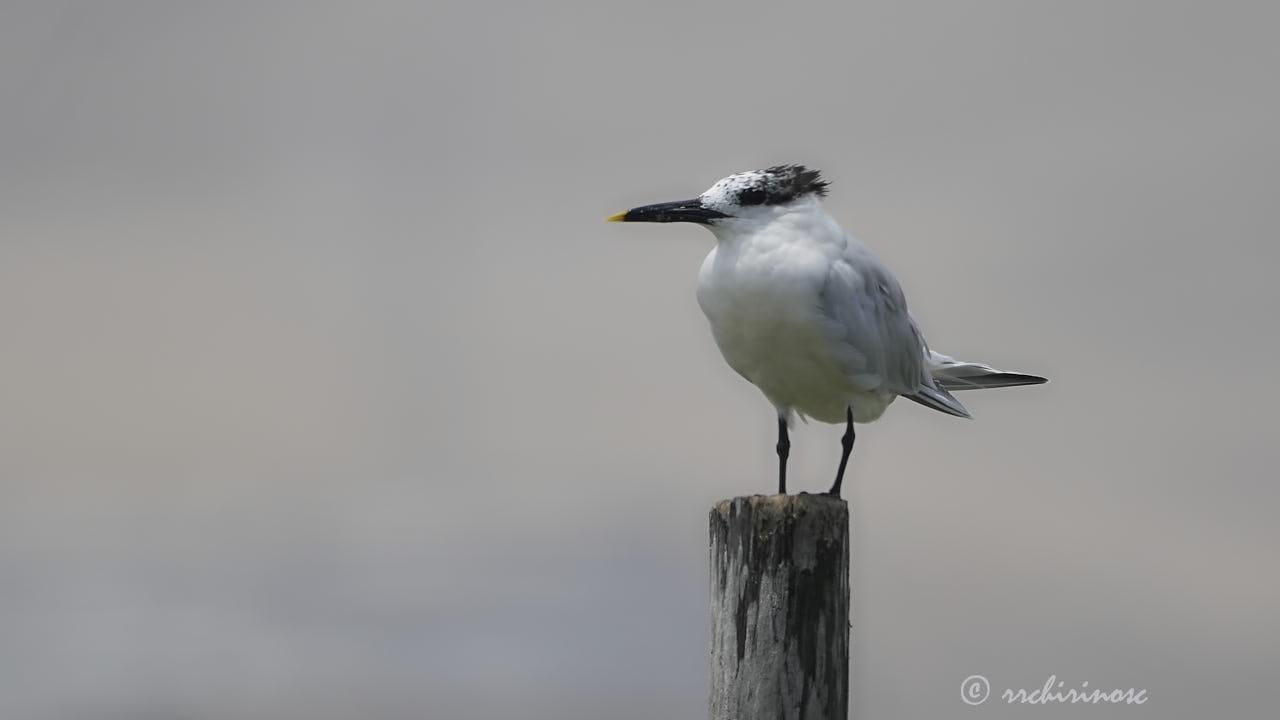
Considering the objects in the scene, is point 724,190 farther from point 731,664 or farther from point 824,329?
point 731,664

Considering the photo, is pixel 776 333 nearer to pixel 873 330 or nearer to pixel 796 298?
pixel 796 298

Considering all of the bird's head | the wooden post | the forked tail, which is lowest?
the wooden post

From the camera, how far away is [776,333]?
7508 millimetres

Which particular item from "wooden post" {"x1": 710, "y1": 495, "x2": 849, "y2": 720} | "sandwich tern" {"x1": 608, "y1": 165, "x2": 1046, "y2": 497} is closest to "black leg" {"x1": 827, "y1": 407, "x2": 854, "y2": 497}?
"sandwich tern" {"x1": 608, "y1": 165, "x2": 1046, "y2": 497}

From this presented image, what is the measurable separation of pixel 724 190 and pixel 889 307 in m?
1.21

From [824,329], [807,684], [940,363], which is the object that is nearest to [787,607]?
[807,684]

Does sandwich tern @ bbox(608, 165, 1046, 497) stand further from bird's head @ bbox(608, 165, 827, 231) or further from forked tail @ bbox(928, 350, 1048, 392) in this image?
forked tail @ bbox(928, 350, 1048, 392)

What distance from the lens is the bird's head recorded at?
25.5 feet

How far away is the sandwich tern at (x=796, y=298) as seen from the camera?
7500 millimetres

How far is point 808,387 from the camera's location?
26.0 feet

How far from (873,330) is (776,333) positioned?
0.68 m

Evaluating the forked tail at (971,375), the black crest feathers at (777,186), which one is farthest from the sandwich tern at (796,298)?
the forked tail at (971,375)

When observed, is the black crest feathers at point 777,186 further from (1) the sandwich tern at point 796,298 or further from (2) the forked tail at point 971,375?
(2) the forked tail at point 971,375

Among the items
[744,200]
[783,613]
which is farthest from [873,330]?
[783,613]
